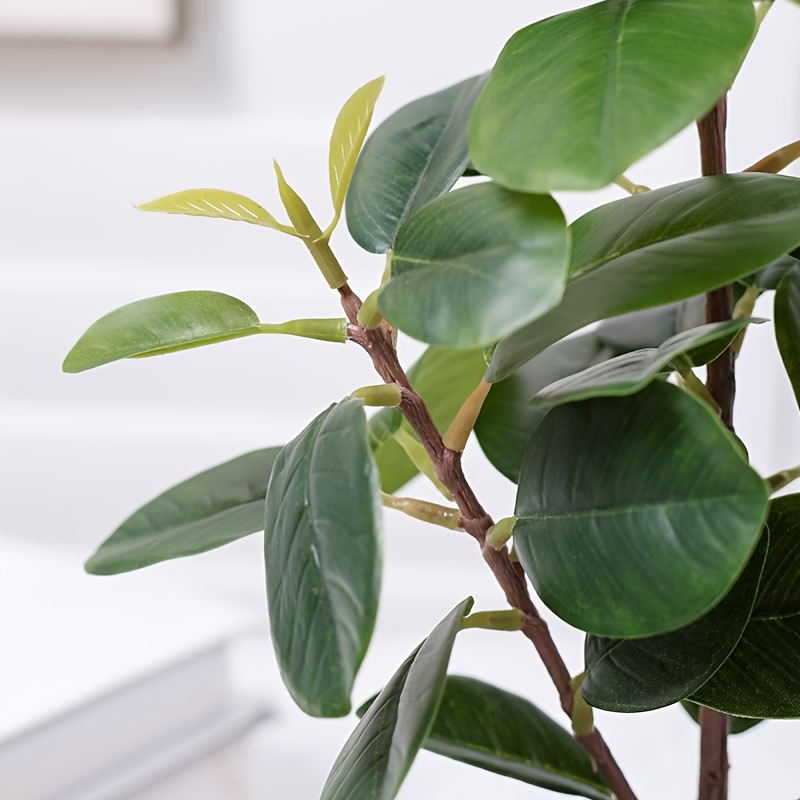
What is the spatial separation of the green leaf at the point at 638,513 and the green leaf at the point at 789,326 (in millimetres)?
122

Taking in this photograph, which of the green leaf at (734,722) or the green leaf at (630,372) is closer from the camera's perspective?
the green leaf at (630,372)

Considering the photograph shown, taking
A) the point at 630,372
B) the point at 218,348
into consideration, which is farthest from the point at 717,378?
the point at 218,348

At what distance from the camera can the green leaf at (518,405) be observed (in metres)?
0.48

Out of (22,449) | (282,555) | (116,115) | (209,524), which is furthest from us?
(22,449)

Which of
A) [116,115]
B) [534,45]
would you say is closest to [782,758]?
[534,45]

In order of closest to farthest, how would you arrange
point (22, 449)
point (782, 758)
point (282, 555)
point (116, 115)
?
point (282, 555) → point (782, 758) → point (116, 115) → point (22, 449)

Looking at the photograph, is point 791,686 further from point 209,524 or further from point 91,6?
point 91,6

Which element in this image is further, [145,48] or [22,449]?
[22,449]

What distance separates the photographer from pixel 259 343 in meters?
1.20

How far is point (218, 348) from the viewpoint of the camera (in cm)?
121

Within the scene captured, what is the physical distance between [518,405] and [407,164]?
0.44 feet

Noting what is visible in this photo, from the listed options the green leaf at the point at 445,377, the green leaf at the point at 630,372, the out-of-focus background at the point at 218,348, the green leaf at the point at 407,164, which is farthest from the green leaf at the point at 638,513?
the out-of-focus background at the point at 218,348

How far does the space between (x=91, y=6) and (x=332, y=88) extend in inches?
10.4

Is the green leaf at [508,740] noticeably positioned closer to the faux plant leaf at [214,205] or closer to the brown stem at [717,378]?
the brown stem at [717,378]
